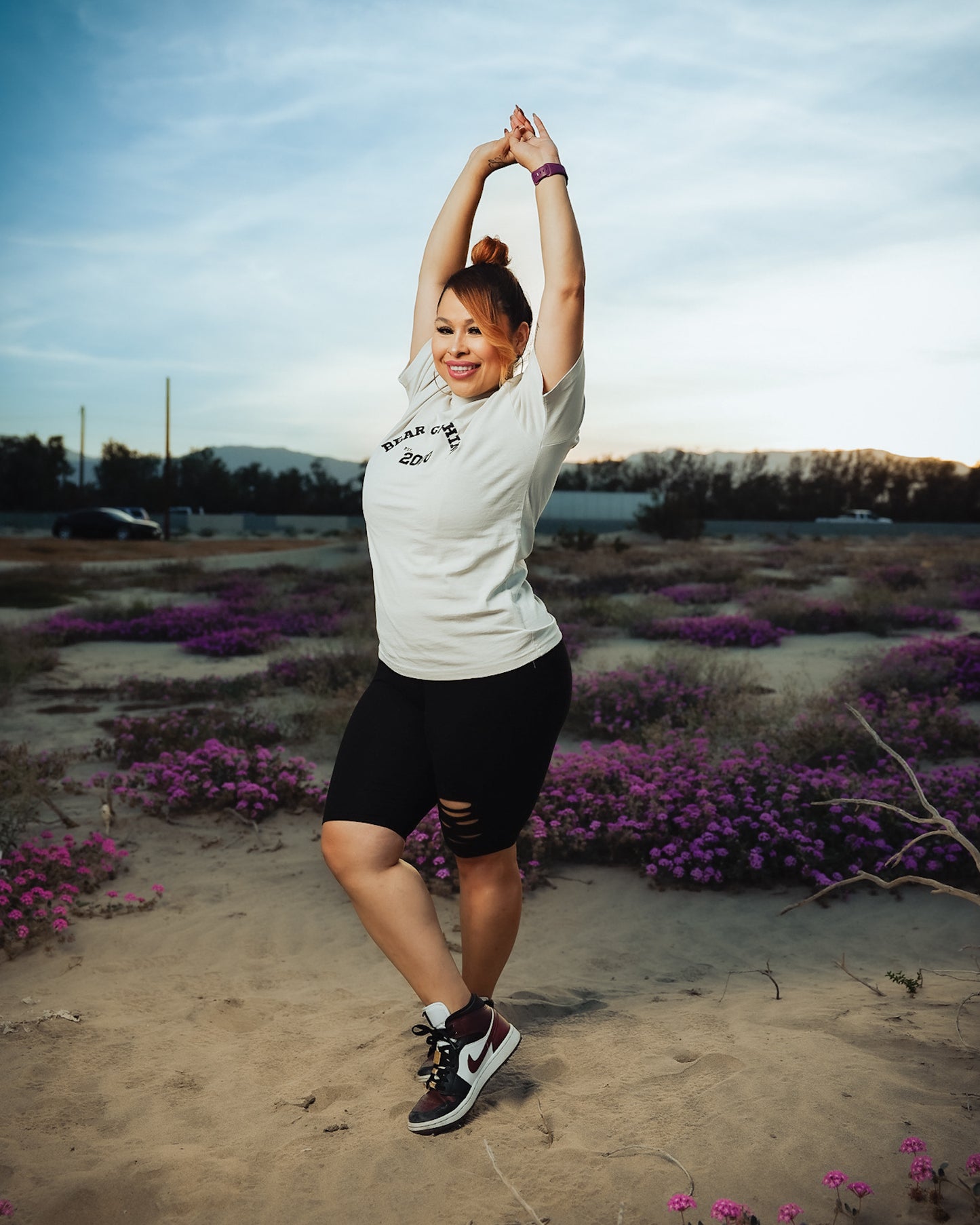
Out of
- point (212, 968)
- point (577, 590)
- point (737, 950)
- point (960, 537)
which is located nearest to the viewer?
point (212, 968)

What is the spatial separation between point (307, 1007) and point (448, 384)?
232 centimetres

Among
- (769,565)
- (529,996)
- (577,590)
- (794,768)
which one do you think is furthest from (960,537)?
(529,996)

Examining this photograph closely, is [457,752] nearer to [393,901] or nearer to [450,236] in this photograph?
[393,901]

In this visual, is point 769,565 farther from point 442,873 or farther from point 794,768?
point 442,873

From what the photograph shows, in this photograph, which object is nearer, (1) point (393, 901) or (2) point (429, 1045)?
(1) point (393, 901)

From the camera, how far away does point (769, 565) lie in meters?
24.1

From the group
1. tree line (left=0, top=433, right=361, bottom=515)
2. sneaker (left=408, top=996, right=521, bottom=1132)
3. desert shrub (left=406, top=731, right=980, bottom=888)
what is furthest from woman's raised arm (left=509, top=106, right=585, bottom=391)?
tree line (left=0, top=433, right=361, bottom=515)

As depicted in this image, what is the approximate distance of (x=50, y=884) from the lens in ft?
15.0

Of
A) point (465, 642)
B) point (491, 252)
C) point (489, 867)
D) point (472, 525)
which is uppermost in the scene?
point (491, 252)

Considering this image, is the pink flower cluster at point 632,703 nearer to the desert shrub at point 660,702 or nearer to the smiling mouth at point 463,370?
the desert shrub at point 660,702

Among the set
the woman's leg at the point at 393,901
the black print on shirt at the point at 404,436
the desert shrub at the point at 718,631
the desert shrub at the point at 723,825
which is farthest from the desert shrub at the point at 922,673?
the black print on shirt at the point at 404,436

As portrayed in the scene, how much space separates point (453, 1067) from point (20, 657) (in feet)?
29.9

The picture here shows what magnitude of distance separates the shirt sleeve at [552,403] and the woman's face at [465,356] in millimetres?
116

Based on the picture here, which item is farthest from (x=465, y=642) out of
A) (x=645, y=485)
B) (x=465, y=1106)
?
(x=645, y=485)
